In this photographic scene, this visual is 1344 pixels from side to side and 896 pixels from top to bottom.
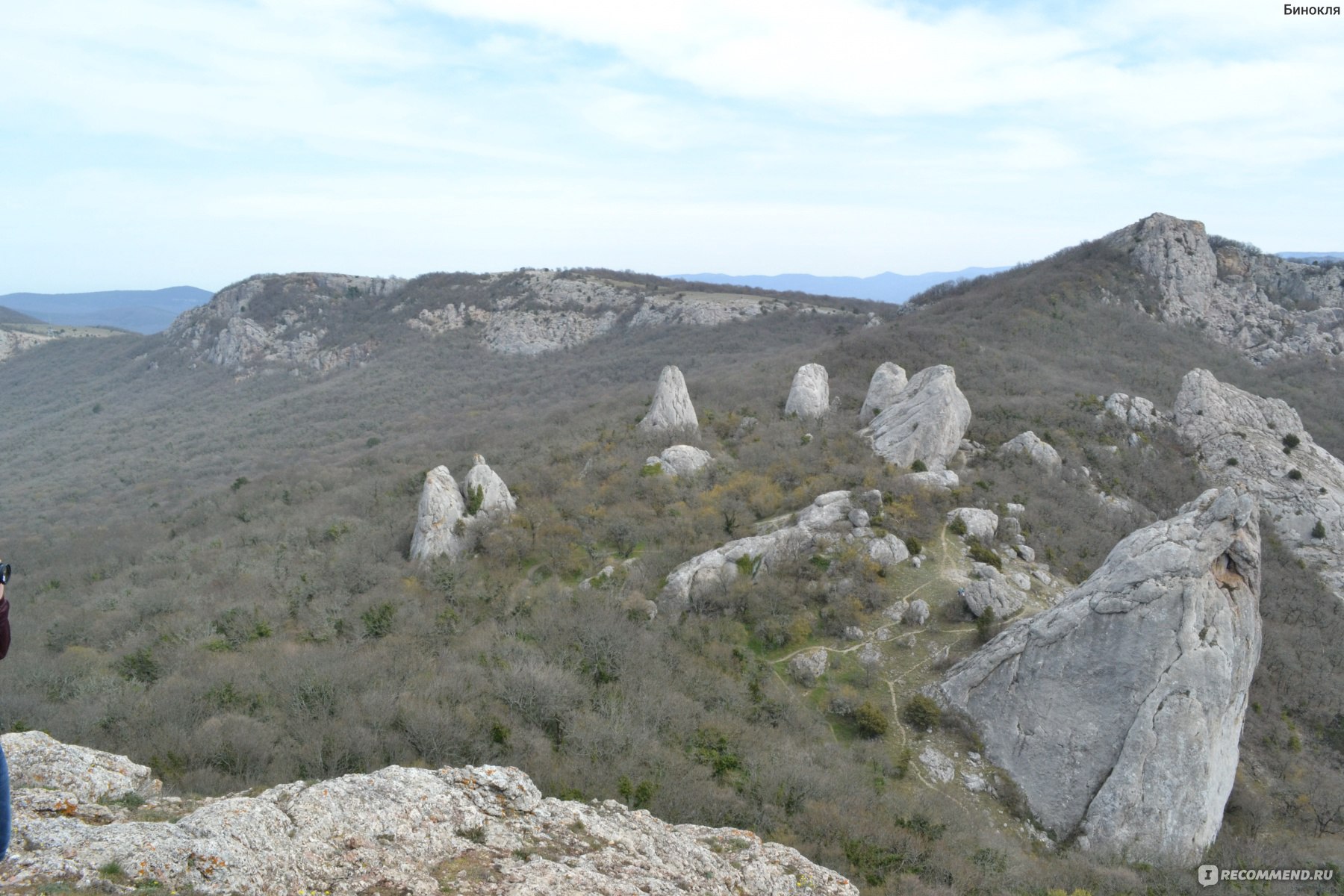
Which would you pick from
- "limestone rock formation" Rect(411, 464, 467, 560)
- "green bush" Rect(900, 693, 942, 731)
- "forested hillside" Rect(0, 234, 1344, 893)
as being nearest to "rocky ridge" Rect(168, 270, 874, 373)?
"forested hillside" Rect(0, 234, 1344, 893)

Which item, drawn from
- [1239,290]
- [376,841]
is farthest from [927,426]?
[1239,290]

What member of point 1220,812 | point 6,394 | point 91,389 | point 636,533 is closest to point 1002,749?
point 1220,812

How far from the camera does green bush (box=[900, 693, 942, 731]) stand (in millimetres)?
15562

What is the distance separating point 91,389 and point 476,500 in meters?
82.4

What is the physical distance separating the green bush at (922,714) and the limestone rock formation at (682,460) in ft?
43.3

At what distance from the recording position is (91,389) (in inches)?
3142

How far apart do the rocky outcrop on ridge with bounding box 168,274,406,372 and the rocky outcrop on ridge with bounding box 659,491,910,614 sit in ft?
223

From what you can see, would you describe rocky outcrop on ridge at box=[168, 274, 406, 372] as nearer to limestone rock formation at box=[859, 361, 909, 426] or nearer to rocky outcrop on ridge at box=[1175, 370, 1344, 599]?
limestone rock formation at box=[859, 361, 909, 426]

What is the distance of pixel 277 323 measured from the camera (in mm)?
84688

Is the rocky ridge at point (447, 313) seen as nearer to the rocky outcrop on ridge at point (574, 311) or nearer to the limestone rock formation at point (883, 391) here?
the rocky outcrop on ridge at point (574, 311)

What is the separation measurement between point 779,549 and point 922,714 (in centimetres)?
625

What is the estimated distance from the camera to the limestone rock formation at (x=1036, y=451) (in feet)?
83.3

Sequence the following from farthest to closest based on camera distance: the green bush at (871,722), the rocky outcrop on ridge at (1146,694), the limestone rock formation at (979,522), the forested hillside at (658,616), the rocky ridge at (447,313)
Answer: the rocky ridge at (447,313) → the limestone rock formation at (979,522) → the green bush at (871,722) → the rocky outcrop on ridge at (1146,694) → the forested hillside at (658,616)

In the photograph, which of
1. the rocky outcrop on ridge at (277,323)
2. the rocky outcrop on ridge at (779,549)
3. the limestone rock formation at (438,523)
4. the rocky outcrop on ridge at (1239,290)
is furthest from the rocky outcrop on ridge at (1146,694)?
the rocky outcrop on ridge at (277,323)
